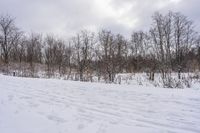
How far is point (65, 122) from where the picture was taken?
5.77 meters

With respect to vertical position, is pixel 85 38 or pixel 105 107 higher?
pixel 85 38

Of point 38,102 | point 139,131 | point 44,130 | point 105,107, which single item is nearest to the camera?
point 139,131

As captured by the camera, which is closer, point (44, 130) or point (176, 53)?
point (44, 130)

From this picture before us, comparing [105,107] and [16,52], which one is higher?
[16,52]

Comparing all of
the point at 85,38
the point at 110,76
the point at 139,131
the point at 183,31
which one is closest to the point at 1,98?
the point at 139,131

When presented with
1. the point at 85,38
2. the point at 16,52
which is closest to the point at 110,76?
the point at 85,38

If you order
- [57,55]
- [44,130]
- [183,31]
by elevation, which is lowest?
[44,130]

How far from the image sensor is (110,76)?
1994cm

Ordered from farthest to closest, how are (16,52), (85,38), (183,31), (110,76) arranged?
(16,52)
(183,31)
(85,38)
(110,76)

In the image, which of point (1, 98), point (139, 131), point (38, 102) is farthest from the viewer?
point (1, 98)

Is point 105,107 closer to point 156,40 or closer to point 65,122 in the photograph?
point 65,122

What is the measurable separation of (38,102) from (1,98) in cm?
163

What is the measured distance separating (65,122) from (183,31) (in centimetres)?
4533

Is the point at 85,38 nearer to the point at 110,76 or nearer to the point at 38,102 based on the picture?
the point at 110,76
